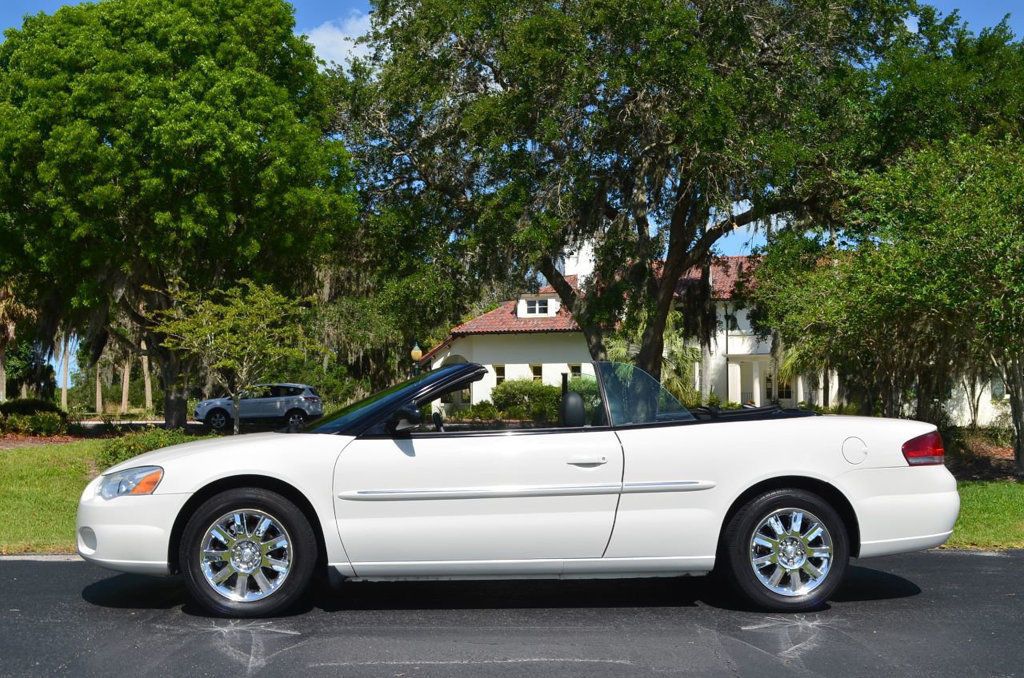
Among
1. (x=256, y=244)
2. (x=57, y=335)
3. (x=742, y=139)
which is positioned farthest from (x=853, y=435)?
(x=57, y=335)

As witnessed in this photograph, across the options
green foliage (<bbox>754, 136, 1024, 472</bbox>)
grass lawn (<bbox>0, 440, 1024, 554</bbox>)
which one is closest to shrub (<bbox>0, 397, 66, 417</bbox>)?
grass lawn (<bbox>0, 440, 1024, 554</bbox>)

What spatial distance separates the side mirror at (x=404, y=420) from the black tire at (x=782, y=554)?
1993mm

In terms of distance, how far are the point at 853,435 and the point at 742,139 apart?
12595 millimetres

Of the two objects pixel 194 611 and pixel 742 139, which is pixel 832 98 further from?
pixel 194 611

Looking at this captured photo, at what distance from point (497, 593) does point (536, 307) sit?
3868 centimetres

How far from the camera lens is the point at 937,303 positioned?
13844 mm

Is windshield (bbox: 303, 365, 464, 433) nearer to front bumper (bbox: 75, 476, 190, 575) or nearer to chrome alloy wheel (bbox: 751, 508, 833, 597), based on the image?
front bumper (bbox: 75, 476, 190, 575)

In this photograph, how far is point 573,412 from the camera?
6.09 m

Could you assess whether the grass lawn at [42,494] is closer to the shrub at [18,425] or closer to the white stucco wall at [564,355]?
the shrub at [18,425]

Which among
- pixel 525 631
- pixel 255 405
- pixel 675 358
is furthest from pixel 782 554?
pixel 675 358

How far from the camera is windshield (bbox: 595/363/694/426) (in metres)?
6.16

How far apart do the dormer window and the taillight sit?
128 feet

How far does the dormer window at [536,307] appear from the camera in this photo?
149 feet

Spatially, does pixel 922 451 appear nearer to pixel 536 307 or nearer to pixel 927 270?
pixel 927 270
